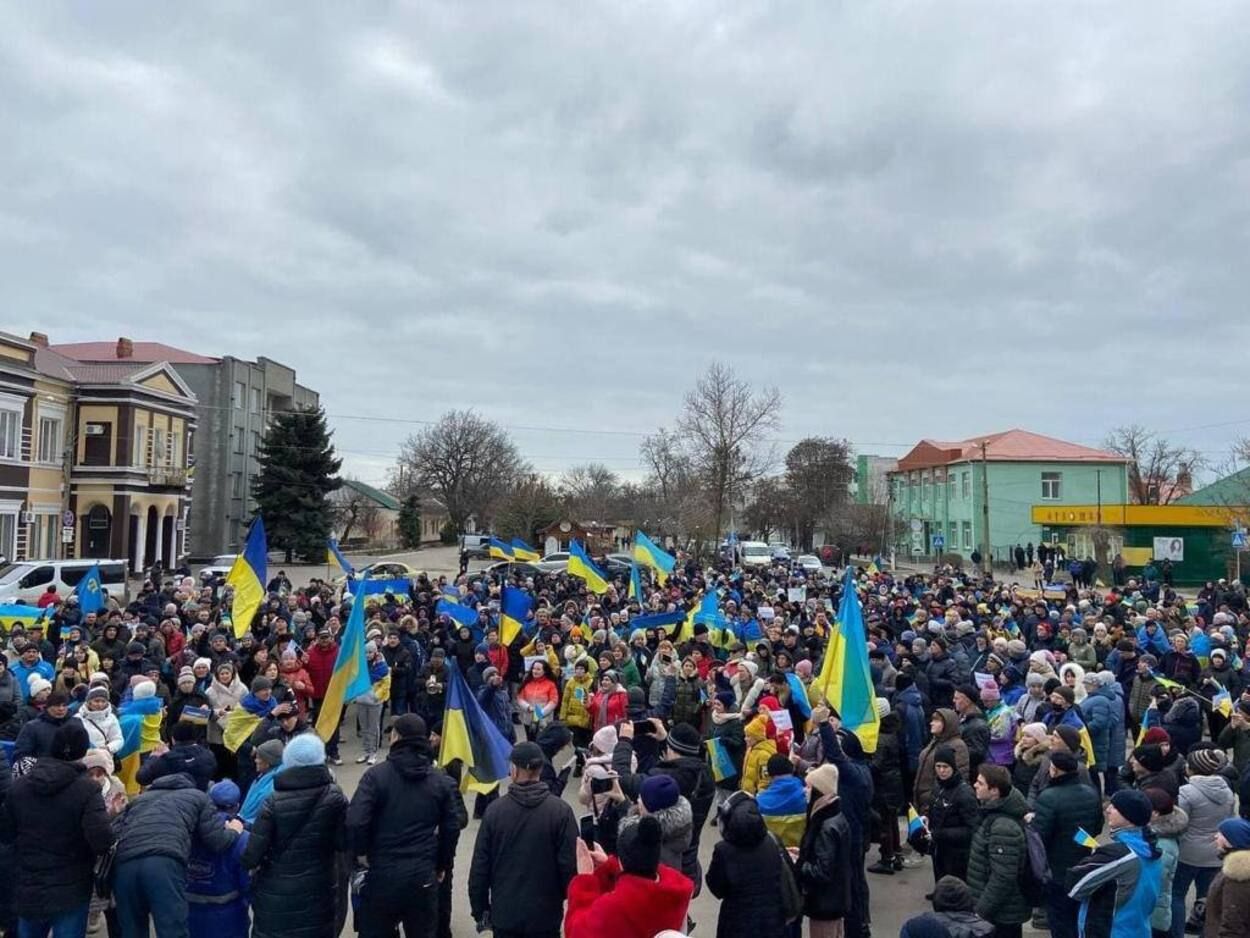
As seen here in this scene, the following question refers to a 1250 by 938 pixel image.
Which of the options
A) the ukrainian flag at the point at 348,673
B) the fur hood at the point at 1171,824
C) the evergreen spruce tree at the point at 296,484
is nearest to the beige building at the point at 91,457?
the evergreen spruce tree at the point at 296,484

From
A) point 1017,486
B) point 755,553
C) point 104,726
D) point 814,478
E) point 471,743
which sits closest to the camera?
point 471,743

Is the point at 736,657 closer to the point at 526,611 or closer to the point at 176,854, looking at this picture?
the point at 526,611

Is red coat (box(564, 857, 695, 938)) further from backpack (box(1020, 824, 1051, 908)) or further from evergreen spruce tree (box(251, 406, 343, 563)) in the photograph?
evergreen spruce tree (box(251, 406, 343, 563))

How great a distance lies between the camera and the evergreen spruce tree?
179 ft

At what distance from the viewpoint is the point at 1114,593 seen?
20.0 m

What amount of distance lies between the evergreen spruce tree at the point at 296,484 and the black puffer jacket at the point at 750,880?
52951 mm

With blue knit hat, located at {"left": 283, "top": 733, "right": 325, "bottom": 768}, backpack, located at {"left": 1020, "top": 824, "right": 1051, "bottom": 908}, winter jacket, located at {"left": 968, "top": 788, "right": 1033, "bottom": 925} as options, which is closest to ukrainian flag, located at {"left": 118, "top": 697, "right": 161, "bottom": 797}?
blue knit hat, located at {"left": 283, "top": 733, "right": 325, "bottom": 768}

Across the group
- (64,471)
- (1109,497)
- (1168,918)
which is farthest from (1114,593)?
(1109,497)

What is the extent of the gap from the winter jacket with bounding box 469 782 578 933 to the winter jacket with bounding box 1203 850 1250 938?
10.8ft

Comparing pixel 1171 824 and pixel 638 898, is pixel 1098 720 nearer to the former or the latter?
pixel 1171 824

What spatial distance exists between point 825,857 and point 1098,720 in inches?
193

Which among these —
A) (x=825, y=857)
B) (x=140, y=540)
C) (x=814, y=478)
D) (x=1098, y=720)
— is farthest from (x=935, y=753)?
(x=814, y=478)

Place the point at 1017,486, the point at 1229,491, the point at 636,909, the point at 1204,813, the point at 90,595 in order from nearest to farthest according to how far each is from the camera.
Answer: the point at 636,909
the point at 1204,813
the point at 90,595
the point at 1229,491
the point at 1017,486

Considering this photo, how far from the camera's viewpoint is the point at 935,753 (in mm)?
7031
